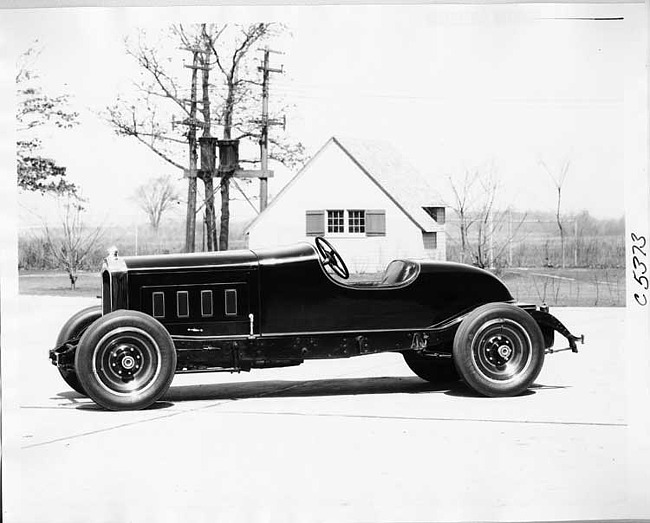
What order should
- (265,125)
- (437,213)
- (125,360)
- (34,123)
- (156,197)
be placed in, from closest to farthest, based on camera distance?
(125,360), (34,123), (156,197), (265,125), (437,213)

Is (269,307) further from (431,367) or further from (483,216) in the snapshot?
(483,216)

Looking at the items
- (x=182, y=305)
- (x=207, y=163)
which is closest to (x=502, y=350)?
(x=182, y=305)

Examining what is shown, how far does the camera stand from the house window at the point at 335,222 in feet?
18.8

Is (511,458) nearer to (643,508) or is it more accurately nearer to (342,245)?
(643,508)

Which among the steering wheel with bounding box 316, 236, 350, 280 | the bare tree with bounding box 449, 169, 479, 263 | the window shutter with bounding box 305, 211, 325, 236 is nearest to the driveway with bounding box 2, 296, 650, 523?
the steering wheel with bounding box 316, 236, 350, 280

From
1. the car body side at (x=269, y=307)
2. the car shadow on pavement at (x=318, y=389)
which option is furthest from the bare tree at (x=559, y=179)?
the car shadow on pavement at (x=318, y=389)

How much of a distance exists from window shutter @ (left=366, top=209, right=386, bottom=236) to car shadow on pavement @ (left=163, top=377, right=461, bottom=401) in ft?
2.84

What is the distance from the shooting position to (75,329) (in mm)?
5566

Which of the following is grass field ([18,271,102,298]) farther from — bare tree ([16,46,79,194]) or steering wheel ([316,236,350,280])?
steering wheel ([316,236,350,280])

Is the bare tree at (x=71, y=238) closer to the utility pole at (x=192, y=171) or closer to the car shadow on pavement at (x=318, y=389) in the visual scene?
the utility pole at (x=192, y=171)

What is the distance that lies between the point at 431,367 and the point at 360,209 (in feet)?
3.37

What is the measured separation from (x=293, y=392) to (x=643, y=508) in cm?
204

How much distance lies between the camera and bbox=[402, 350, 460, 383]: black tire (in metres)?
5.84

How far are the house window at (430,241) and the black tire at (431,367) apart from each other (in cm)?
62
